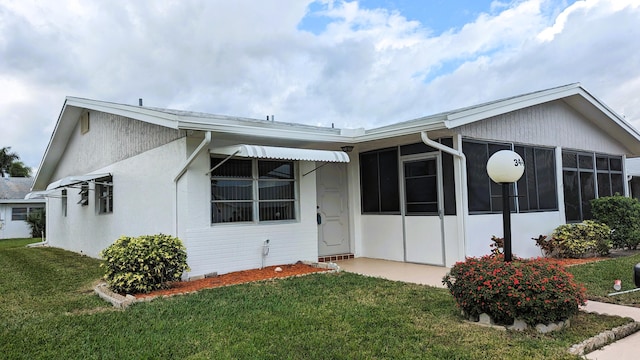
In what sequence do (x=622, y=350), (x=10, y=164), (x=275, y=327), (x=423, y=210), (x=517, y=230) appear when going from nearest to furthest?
(x=622, y=350)
(x=275, y=327)
(x=423, y=210)
(x=517, y=230)
(x=10, y=164)

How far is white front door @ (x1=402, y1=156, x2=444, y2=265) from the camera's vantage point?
8.60 meters

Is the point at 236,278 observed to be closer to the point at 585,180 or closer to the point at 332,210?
the point at 332,210

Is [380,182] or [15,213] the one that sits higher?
[380,182]

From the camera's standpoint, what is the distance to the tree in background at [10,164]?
41.8m

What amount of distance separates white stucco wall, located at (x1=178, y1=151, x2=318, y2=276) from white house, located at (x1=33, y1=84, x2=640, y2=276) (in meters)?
0.02

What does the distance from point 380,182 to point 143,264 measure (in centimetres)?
561

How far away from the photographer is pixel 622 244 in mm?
10188

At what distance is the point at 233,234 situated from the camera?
7.89 meters

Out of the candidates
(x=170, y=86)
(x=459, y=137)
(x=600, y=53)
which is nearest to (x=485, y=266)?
(x=459, y=137)

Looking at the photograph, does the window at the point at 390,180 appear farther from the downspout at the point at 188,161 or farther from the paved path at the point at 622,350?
the downspout at the point at 188,161

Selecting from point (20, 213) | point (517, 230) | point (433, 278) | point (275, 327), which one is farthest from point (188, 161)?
point (20, 213)

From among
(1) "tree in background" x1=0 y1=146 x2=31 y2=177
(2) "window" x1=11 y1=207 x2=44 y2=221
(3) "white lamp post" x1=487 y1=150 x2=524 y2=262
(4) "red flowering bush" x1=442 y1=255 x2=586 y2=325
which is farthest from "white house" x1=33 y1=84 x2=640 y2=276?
(1) "tree in background" x1=0 y1=146 x2=31 y2=177

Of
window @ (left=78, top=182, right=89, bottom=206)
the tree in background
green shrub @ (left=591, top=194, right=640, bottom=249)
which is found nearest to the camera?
green shrub @ (left=591, top=194, right=640, bottom=249)

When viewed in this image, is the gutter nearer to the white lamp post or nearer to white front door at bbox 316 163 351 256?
white front door at bbox 316 163 351 256
